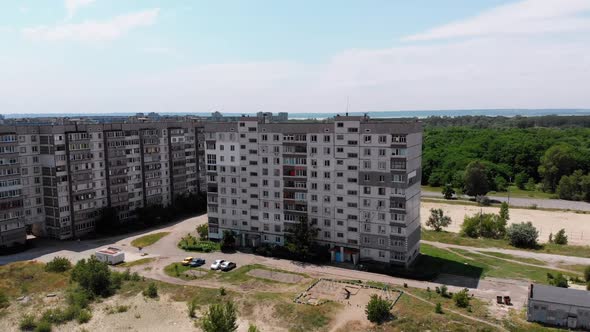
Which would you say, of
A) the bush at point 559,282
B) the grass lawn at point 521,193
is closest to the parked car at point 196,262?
the bush at point 559,282

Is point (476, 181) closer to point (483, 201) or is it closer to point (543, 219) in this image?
point (483, 201)

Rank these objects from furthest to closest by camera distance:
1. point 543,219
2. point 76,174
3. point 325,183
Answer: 1. point 543,219
2. point 76,174
3. point 325,183

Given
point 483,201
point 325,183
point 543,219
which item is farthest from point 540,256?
point 483,201

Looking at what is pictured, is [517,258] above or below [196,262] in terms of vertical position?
below

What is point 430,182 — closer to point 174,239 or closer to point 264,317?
point 174,239

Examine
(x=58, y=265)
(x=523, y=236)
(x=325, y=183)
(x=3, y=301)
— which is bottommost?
(x=3, y=301)

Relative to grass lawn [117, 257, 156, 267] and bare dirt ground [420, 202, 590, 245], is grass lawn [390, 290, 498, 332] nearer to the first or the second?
grass lawn [117, 257, 156, 267]

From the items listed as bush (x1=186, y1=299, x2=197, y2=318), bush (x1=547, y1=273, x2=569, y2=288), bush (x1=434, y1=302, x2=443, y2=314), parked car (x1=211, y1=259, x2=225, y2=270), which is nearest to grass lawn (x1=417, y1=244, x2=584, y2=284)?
bush (x1=547, y1=273, x2=569, y2=288)

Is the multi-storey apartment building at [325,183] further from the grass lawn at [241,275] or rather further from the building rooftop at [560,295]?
the building rooftop at [560,295]
